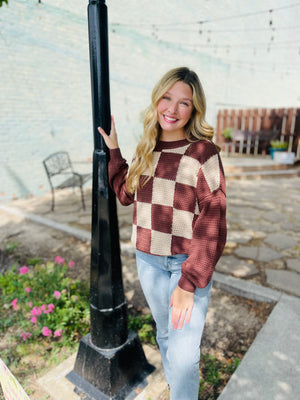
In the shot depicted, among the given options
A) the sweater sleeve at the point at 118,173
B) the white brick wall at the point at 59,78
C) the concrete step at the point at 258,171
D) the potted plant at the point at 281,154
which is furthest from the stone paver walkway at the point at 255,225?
the sweater sleeve at the point at 118,173

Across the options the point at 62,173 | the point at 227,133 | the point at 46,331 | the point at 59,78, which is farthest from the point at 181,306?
the point at 227,133

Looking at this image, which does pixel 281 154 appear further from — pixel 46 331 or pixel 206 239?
pixel 206 239

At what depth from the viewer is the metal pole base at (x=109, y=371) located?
1.71 meters

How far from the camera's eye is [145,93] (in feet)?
27.2

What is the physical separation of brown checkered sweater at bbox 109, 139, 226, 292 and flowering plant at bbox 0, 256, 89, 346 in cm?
123

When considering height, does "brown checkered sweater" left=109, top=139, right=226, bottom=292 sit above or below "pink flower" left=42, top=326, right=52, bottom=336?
above

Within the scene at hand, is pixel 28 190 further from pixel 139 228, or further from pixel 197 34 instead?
pixel 197 34

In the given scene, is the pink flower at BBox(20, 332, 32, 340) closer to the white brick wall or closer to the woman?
the woman

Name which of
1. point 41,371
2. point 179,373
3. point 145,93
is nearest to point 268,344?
point 179,373

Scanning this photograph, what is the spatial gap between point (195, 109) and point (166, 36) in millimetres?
8786

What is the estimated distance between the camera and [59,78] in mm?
6324

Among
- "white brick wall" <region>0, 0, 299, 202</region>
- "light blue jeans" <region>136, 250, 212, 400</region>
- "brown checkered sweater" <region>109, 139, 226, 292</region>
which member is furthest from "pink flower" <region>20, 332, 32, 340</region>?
"white brick wall" <region>0, 0, 299, 202</region>

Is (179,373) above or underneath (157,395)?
above

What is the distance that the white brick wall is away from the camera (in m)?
5.57
